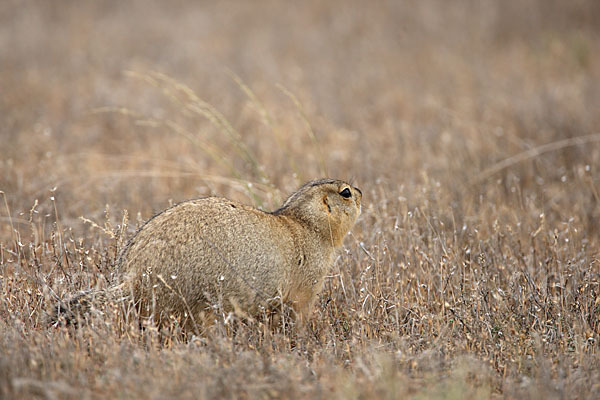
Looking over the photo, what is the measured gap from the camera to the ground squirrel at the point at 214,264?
3.91m

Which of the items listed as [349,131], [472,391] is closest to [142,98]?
[349,131]

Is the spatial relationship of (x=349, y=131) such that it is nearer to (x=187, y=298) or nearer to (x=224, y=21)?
(x=187, y=298)

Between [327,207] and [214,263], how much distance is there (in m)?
1.18

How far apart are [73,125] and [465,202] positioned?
20.6ft

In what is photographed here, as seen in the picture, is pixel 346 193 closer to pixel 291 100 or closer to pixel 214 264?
pixel 214 264

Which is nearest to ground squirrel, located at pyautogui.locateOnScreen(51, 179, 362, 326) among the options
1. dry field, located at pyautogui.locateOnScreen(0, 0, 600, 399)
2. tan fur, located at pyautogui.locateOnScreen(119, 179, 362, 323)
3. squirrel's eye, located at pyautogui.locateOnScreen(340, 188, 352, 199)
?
tan fur, located at pyautogui.locateOnScreen(119, 179, 362, 323)

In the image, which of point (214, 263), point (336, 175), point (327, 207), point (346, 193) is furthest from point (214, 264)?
point (336, 175)

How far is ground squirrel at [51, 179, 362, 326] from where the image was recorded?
12.8 ft

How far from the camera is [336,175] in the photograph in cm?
795

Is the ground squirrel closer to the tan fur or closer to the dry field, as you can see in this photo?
the tan fur

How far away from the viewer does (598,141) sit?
26.5ft

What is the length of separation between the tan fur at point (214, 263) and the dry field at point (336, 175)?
19cm

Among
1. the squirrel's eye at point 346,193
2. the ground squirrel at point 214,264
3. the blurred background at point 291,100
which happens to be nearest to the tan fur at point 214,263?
the ground squirrel at point 214,264

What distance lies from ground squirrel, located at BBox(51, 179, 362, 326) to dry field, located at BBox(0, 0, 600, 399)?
7.6 inches
